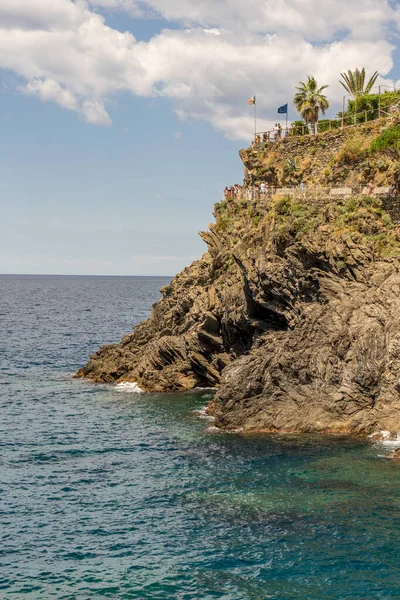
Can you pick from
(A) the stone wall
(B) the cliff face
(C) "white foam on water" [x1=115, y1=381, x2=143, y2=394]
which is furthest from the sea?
(A) the stone wall

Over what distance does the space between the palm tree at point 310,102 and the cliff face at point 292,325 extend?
17121 millimetres

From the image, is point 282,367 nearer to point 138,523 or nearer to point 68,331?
point 138,523

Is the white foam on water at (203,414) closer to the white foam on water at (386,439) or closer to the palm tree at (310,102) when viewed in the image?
the white foam on water at (386,439)

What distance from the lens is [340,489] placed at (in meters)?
39.3

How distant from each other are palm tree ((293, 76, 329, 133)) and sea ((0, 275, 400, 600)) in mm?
43606

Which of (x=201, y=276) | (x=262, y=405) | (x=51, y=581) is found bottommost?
(x=51, y=581)

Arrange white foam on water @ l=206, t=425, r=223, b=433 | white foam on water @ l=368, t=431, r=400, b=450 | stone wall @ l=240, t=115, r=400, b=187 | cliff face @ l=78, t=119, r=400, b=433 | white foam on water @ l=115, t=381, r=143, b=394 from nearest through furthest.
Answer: white foam on water @ l=368, t=431, r=400, b=450, cliff face @ l=78, t=119, r=400, b=433, white foam on water @ l=206, t=425, r=223, b=433, white foam on water @ l=115, t=381, r=143, b=394, stone wall @ l=240, t=115, r=400, b=187

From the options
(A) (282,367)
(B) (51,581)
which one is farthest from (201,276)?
(B) (51,581)

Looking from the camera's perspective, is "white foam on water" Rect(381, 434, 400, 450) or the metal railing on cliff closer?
"white foam on water" Rect(381, 434, 400, 450)

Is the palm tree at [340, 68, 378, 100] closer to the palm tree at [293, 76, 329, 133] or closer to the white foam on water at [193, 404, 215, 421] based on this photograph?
the palm tree at [293, 76, 329, 133]

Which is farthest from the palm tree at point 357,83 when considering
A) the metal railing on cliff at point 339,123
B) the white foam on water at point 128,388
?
the white foam on water at point 128,388

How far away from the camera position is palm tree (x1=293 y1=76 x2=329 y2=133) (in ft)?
277

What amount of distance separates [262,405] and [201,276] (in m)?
30.5

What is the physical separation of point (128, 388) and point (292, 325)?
70.2 ft
